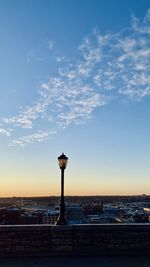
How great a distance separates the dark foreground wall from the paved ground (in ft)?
2.31

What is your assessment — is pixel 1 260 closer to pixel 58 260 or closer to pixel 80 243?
pixel 58 260

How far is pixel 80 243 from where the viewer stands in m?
12.2

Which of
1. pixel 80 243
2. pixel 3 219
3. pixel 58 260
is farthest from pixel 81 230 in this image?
pixel 3 219

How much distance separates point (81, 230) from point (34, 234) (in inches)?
60.5

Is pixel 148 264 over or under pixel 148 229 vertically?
under

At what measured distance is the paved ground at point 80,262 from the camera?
10.3 m

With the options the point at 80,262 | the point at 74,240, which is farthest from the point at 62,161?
the point at 80,262


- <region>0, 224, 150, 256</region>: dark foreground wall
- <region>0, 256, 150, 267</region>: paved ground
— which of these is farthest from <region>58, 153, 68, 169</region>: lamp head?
<region>0, 256, 150, 267</region>: paved ground

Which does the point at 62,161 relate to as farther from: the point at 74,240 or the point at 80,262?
the point at 80,262

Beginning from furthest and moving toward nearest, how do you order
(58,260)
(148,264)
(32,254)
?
(32,254) < (58,260) < (148,264)

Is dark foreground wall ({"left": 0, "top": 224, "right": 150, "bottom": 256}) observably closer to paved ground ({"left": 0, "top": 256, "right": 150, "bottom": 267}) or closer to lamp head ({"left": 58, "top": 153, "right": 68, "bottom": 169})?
paved ground ({"left": 0, "top": 256, "right": 150, "bottom": 267})

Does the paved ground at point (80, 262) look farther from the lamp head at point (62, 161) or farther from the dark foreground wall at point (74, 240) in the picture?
the lamp head at point (62, 161)

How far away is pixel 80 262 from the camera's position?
1073cm

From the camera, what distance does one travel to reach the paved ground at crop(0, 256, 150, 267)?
1033 centimetres
